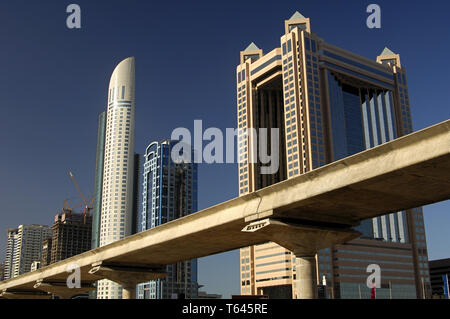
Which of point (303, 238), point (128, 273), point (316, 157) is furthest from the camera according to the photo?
point (316, 157)

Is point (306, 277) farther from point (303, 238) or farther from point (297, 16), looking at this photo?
point (297, 16)

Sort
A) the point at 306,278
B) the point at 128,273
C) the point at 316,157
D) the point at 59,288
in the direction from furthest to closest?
the point at 316,157 → the point at 59,288 → the point at 128,273 → the point at 306,278

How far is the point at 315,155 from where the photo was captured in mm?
168250

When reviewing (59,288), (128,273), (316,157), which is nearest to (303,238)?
(128,273)

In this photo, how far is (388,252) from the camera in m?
186

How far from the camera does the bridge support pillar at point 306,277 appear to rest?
39969 mm

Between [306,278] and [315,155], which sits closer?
[306,278]

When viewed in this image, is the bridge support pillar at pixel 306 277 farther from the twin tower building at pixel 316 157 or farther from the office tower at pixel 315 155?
the office tower at pixel 315 155

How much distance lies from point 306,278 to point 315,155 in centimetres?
13070

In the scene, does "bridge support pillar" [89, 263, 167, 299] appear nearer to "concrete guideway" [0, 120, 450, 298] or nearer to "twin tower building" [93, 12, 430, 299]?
"concrete guideway" [0, 120, 450, 298]

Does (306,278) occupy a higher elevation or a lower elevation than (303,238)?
lower

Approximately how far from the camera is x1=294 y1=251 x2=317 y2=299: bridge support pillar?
131 ft

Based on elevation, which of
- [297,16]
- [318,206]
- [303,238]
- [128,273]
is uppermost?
[297,16]
